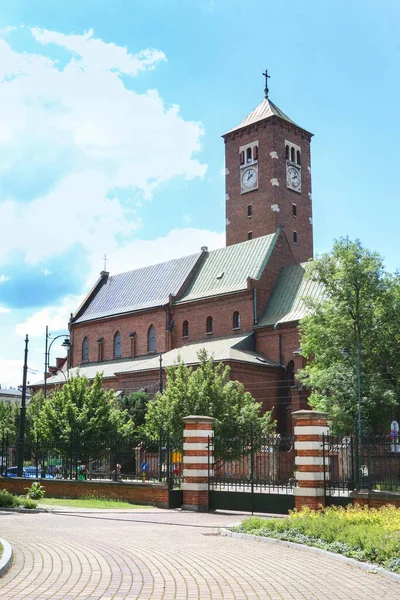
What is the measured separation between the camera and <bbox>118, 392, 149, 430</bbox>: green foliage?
47906 mm

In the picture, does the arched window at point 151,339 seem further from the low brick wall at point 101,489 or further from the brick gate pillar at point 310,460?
the brick gate pillar at point 310,460

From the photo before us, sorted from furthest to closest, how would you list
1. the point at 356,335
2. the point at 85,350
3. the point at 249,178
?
the point at 85,350
the point at 249,178
the point at 356,335

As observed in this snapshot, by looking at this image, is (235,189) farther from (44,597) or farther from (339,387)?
(44,597)

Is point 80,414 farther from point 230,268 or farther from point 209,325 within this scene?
point 230,268

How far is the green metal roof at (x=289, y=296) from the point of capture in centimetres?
4934

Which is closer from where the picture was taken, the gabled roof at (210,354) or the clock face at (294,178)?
the gabled roof at (210,354)

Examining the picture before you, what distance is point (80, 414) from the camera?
34.9 m

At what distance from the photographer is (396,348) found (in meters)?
38.9

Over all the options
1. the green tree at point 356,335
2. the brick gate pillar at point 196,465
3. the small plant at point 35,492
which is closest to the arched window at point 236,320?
the green tree at point 356,335

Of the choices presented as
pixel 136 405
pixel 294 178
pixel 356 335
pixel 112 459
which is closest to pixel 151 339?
pixel 136 405

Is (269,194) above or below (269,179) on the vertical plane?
below

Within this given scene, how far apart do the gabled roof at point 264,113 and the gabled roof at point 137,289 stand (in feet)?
46.9

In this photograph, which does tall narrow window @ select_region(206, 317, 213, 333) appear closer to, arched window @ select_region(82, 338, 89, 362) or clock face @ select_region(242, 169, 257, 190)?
clock face @ select_region(242, 169, 257, 190)

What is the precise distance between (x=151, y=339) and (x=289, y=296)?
→ 12977 millimetres
